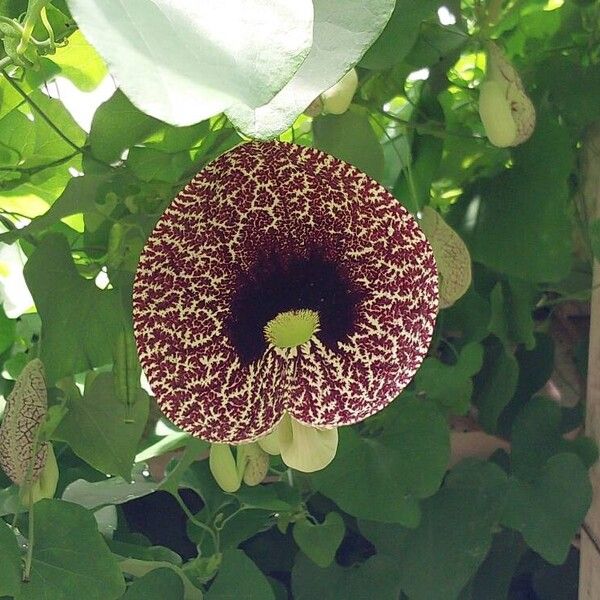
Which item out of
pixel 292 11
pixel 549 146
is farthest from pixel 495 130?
pixel 292 11

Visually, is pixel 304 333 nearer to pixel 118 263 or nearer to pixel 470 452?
pixel 118 263

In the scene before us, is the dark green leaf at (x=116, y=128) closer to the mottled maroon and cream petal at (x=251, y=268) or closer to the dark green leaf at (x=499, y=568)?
the mottled maroon and cream petal at (x=251, y=268)

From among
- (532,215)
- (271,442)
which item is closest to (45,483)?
(271,442)

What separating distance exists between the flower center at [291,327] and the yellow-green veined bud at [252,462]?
0.09m

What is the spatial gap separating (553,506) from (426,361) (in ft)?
0.45

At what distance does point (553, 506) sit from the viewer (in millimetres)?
622

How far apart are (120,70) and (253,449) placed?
32 centimetres

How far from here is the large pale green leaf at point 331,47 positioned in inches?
7.7

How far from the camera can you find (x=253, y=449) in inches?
17.9

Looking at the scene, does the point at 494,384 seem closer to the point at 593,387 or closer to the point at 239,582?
the point at 593,387

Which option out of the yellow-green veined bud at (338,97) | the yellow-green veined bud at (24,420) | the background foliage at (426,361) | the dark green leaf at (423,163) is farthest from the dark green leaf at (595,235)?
the yellow-green veined bud at (24,420)

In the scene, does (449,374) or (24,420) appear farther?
(449,374)

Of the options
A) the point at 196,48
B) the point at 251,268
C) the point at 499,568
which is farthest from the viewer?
the point at 499,568

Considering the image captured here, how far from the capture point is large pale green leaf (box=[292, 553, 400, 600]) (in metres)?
0.64
